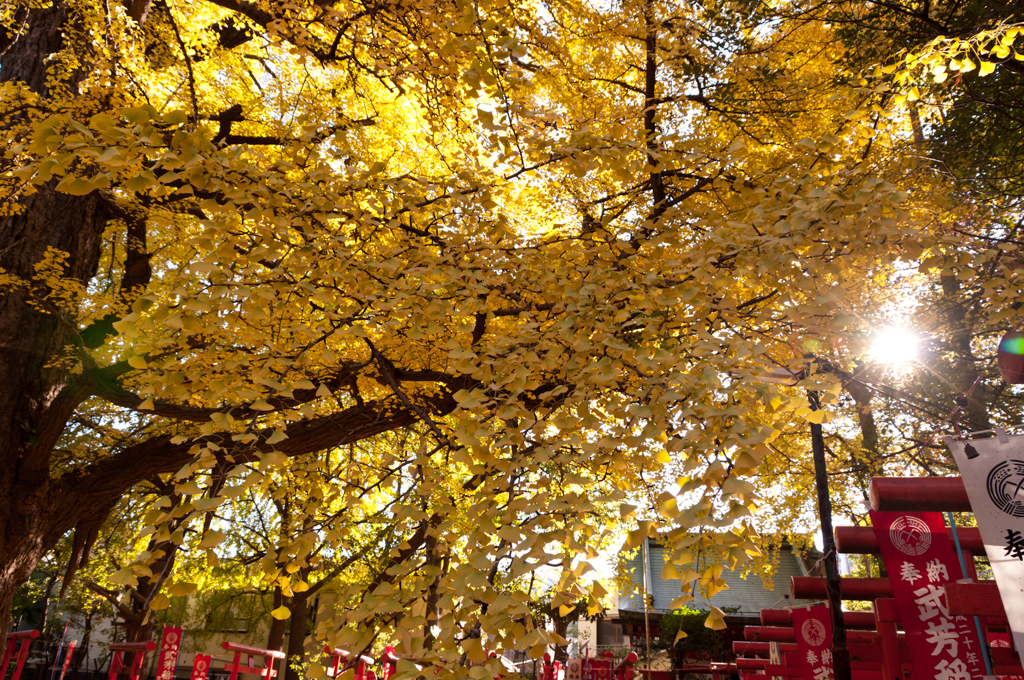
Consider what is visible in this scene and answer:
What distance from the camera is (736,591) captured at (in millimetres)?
20594

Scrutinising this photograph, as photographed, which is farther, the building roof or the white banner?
the building roof

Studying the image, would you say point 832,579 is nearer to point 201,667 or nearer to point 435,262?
point 435,262

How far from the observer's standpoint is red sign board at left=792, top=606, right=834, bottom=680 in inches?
293

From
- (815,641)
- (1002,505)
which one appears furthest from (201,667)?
(1002,505)

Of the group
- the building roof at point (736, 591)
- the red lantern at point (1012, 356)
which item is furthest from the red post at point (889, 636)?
the building roof at point (736, 591)

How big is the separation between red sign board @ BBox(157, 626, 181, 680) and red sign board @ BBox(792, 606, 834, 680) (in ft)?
30.5

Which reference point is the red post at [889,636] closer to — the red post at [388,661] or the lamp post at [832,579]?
the lamp post at [832,579]

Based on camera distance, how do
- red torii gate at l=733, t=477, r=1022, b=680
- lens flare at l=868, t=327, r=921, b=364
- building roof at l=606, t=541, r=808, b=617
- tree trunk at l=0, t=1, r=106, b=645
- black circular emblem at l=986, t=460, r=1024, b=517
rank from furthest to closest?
building roof at l=606, t=541, r=808, b=617 → lens flare at l=868, t=327, r=921, b=364 → tree trunk at l=0, t=1, r=106, b=645 → red torii gate at l=733, t=477, r=1022, b=680 → black circular emblem at l=986, t=460, r=1024, b=517

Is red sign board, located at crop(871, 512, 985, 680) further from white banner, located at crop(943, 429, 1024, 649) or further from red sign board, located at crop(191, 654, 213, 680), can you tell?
red sign board, located at crop(191, 654, 213, 680)

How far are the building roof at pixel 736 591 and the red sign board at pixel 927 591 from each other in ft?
45.5

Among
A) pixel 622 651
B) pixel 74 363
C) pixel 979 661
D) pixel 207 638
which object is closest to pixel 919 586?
pixel 979 661

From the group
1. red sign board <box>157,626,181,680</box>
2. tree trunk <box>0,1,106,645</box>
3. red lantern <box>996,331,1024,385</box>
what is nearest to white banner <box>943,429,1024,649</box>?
red lantern <box>996,331,1024,385</box>

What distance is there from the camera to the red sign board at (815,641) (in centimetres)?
743

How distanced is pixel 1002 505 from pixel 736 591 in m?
18.5
